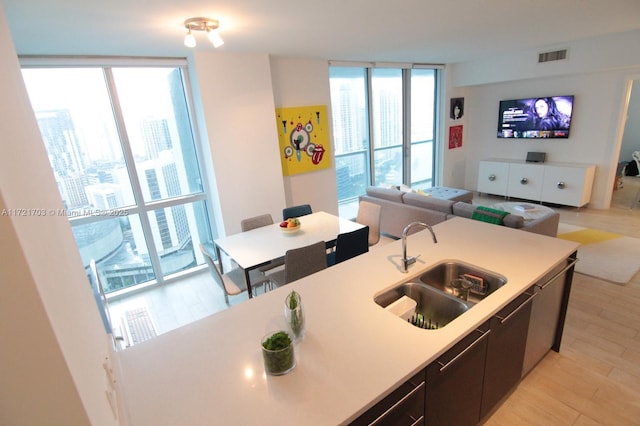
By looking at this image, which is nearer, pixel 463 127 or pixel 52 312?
pixel 52 312

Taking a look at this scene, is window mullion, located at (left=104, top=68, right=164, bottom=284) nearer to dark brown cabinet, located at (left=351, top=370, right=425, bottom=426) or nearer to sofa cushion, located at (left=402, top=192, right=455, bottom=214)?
Result: sofa cushion, located at (left=402, top=192, right=455, bottom=214)

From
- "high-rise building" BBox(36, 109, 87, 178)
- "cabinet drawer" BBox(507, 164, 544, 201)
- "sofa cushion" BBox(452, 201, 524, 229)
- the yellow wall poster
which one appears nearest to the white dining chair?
"sofa cushion" BBox(452, 201, 524, 229)

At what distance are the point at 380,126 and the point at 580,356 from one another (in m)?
4.34

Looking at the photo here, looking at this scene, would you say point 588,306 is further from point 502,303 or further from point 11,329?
point 11,329

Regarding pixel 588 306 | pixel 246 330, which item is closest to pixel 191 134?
pixel 246 330

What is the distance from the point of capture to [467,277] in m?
1.93

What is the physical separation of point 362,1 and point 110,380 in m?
2.53

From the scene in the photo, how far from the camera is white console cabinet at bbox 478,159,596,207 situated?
5.23 m

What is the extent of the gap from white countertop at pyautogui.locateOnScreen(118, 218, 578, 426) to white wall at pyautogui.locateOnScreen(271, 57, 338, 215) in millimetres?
2901

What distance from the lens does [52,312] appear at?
583mm

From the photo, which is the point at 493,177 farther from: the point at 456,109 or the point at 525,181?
the point at 456,109

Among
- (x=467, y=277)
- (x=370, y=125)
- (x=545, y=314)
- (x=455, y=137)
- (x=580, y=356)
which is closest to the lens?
(x=467, y=277)

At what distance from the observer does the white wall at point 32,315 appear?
513 millimetres

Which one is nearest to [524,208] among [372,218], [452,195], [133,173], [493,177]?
[452,195]
